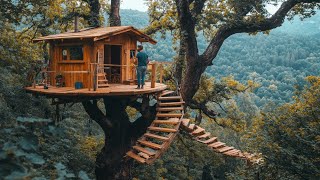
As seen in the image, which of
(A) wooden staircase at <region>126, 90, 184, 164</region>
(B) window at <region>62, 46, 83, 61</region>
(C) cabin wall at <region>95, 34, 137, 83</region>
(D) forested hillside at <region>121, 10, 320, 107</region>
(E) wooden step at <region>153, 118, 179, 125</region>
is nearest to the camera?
(A) wooden staircase at <region>126, 90, 184, 164</region>

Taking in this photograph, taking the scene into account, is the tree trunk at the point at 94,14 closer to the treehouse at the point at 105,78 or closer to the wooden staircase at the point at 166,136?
the treehouse at the point at 105,78

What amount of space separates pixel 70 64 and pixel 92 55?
1.33 meters

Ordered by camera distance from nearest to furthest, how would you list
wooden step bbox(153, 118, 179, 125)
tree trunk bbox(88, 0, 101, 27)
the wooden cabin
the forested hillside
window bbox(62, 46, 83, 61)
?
the wooden cabin → wooden step bbox(153, 118, 179, 125) → window bbox(62, 46, 83, 61) → tree trunk bbox(88, 0, 101, 27) → the forested hillside

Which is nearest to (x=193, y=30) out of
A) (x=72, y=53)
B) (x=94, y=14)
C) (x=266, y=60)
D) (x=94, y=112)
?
(x=94, y=14)

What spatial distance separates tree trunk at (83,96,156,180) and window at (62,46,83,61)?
2.69m

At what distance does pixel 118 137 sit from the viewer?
15.9 meters

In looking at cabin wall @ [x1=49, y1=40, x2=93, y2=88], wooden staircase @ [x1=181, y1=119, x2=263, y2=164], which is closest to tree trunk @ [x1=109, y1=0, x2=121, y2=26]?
cabin wall @ [x1=49, y1=40, x2=93, y2=88]

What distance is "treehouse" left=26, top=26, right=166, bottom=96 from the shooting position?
1312 centimetres

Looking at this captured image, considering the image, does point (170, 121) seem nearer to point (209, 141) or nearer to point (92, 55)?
point (209, 141)

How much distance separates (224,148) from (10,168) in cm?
1364

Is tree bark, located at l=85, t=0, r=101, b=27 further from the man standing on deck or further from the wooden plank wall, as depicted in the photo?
the man standing on deck

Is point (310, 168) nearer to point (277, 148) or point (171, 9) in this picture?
point (277, 148)

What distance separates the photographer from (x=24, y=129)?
4301 millimetres

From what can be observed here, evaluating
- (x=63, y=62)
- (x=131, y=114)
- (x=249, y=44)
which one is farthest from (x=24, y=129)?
(x=249, y=44)
